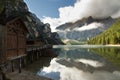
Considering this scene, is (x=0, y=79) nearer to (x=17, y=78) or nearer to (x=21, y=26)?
(x=17, y=78)

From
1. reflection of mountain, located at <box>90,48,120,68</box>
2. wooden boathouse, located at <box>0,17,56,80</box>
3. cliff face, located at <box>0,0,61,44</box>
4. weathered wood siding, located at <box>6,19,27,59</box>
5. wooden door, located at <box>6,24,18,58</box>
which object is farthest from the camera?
reflection of mountain, located at <box>90,48,120,68</box>

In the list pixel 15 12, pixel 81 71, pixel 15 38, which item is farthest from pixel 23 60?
pixel 15 12

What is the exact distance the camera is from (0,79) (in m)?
19.0

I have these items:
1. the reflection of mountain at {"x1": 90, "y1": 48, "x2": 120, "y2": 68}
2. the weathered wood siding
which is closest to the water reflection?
the reflection of mountain at {"x1": 90, "y1": 48, "x2": 120, "y2": 68}

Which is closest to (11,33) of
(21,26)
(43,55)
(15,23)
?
(15,23)

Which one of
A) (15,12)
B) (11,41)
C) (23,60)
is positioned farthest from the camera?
(15,12)

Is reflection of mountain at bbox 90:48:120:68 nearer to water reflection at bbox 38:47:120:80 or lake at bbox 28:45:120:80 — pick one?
lake at bbox 28:45:120:80

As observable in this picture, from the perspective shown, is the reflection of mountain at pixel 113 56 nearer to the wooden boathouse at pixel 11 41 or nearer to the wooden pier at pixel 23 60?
the wooden pier at pixel 23 60

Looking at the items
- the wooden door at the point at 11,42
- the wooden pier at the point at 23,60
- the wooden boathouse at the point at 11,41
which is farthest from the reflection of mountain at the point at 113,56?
the wooden door at the point at 11,42

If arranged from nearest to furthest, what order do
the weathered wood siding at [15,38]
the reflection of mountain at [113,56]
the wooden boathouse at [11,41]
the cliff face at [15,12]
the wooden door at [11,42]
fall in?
1. the cliff face at [15,12]
2. the wooden boathouse at [11,41]
3. the wooden door at [11,42]
4. the weathered wood siding at [15,38]
5. the reflection of mountain at [113,56]

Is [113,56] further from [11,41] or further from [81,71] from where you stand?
[11,41]

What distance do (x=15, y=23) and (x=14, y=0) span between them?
6724mm

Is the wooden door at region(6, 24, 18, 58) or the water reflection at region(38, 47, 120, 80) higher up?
the wooden door at region(6, 24, 18, 58)

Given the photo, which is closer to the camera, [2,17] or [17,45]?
[2,17]
